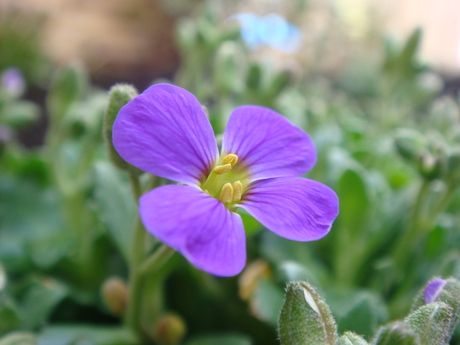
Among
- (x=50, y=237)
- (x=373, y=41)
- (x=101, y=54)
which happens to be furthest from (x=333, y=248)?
(x=373, y=41)

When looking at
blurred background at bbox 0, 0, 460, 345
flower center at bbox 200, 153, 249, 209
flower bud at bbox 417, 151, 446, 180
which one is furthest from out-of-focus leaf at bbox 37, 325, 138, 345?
flower bud at bbox 417, 151, 446, 180

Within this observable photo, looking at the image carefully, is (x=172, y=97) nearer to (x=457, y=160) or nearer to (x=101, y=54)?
(x=457, y=160)

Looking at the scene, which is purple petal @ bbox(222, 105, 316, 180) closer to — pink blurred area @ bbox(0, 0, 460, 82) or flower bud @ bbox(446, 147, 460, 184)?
flower bud @ bbox(446, 147, 460, 184)

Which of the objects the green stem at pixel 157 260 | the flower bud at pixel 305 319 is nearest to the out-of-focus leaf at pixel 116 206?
the green stem at pixel 157 260

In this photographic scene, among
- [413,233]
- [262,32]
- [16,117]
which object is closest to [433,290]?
[413,233]

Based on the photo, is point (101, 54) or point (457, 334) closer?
point (457, 334)

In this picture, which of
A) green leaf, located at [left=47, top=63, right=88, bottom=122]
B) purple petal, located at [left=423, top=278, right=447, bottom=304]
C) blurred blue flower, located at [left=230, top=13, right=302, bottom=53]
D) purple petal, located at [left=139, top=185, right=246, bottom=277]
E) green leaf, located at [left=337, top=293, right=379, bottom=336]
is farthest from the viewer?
blurred blue flower, located at [left=230, top=13, right=302, bottom=53]
